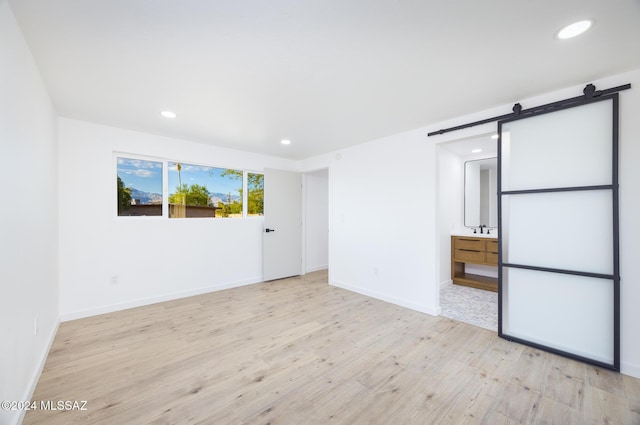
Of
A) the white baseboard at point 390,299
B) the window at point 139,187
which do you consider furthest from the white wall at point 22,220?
the white baseboard at point 390,299

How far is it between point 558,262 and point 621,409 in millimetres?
1109

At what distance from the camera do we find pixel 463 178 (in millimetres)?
4887

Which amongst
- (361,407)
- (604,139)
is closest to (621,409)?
(361,407)

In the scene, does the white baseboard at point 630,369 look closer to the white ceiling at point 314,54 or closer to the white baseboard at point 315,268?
the white ceiling at point 314,54

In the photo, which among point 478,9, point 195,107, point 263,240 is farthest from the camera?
point 263,240

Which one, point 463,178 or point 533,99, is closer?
point 533,99

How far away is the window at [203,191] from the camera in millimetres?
3961

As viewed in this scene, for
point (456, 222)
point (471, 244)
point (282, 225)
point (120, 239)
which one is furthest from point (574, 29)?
point (120, 239)

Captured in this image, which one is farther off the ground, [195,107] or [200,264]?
[195,107]

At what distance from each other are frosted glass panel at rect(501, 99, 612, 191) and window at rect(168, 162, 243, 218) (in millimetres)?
4027

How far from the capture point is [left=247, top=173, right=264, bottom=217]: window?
483 centimetres

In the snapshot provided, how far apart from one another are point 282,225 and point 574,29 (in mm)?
4370

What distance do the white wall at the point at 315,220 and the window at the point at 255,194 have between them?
970 millimetres

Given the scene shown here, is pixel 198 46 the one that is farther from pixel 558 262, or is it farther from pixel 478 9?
pixel 558 262
